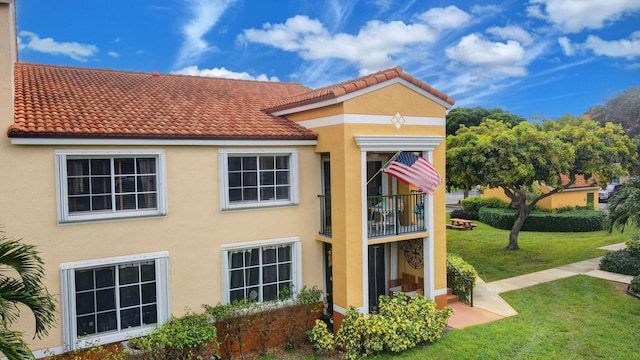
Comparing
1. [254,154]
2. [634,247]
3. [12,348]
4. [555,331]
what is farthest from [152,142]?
[634,247]

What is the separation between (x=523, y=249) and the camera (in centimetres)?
2497

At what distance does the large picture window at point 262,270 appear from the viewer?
12.9 meters

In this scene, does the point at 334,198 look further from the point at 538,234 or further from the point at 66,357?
the point at 538,234

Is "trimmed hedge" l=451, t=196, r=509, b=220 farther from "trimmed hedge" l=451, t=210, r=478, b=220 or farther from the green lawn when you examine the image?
the green lawn

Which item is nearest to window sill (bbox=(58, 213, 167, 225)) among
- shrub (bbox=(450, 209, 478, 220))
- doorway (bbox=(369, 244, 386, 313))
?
doorway (bbox=(369, 244, 386, 313))

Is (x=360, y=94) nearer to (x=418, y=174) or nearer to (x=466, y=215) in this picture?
(x=418, y=174)

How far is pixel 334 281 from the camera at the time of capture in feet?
44.4

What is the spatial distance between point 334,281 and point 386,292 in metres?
3.15

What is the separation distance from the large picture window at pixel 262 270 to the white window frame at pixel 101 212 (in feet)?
7.57

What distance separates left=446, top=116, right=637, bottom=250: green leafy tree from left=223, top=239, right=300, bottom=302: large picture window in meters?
11.6

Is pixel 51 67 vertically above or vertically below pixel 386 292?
above

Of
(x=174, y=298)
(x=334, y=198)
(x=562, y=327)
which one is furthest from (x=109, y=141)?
(x=562, y=327)

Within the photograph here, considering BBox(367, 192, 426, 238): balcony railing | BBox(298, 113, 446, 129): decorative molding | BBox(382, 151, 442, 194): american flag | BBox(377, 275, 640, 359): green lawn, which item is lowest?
BBox(377, 275, 640, 359): green lawn

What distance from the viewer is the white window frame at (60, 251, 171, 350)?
10.6m
